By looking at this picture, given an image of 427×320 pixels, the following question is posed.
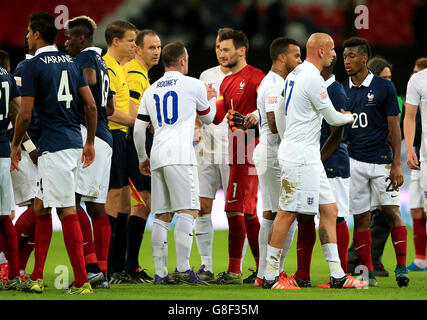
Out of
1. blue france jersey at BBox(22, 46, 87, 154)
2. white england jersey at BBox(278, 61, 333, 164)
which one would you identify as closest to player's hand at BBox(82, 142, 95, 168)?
blue france jersey at BBox(22, 46, 87, 154)

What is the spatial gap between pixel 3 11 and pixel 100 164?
12.5 metres

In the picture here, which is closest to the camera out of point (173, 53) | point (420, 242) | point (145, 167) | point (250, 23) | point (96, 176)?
point (96, 176)

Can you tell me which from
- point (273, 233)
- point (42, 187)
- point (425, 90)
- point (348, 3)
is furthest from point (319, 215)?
point (348, 3)

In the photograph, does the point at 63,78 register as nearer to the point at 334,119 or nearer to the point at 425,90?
the point at 334,119

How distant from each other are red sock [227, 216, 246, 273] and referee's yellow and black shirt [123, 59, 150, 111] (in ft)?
4.95

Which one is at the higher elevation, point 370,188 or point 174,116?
point 174,116

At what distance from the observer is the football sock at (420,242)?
9.44 m

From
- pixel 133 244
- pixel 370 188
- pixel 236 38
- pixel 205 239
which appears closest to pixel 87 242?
pixel 133 244

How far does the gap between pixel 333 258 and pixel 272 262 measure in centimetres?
52

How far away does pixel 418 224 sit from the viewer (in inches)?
386

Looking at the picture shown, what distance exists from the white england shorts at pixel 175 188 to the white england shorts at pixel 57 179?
3.55 feet

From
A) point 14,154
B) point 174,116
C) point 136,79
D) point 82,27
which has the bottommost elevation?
point 14,154

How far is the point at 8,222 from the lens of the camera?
6.77 m

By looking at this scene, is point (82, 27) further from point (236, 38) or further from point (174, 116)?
point (236, 38)
